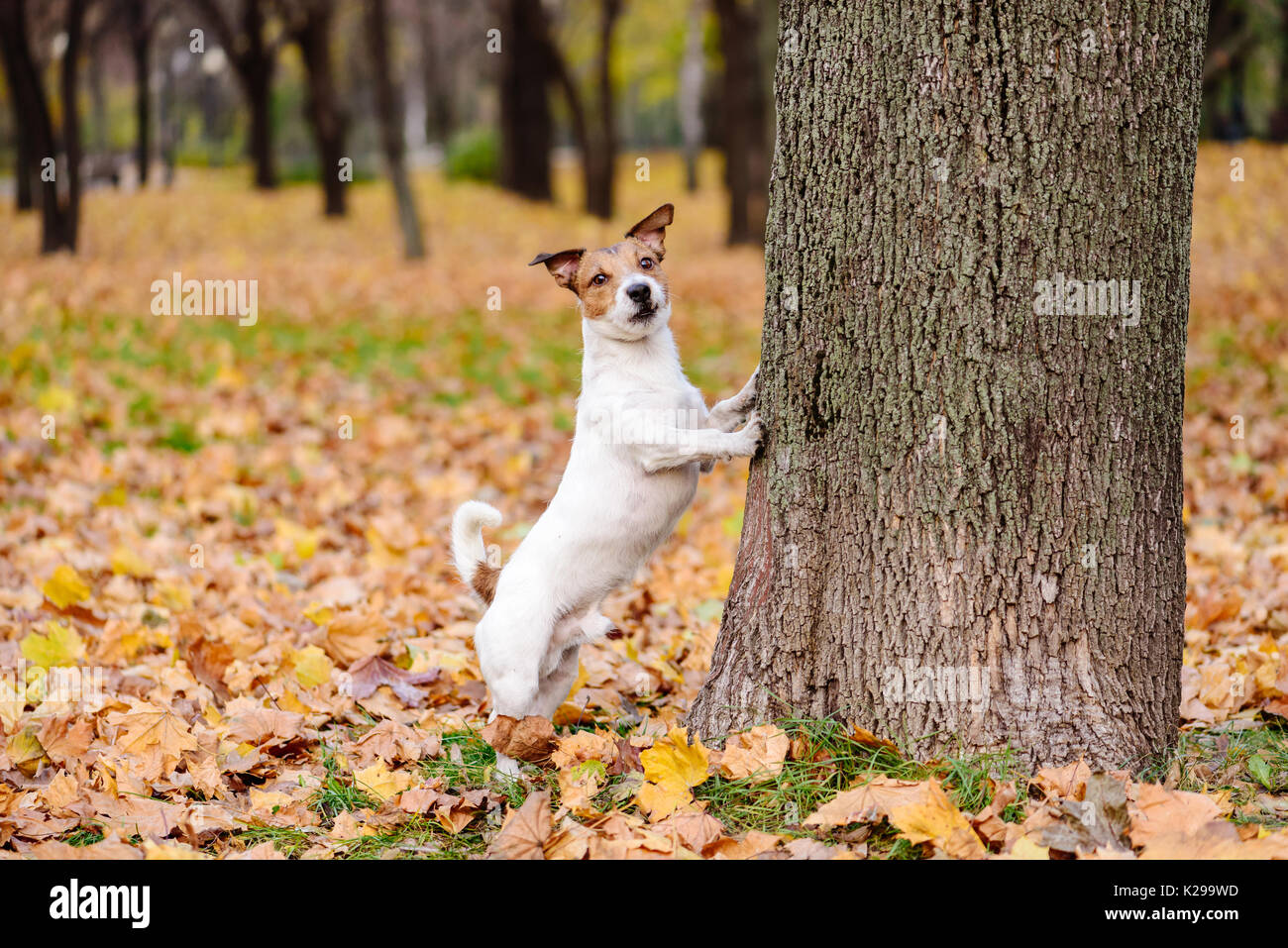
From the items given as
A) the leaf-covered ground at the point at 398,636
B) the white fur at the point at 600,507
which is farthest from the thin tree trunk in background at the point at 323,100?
the white fur at the point at 600,507

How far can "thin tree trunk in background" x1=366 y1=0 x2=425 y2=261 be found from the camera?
18.2 metres

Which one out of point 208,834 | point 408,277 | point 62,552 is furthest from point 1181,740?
point 408,277

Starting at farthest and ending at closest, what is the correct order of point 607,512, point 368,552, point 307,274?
point 307,274 < point 368,552 < point 607,512

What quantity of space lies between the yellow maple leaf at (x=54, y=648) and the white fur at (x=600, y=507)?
1.71m

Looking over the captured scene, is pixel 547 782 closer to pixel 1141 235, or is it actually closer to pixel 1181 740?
pixel 1181 740

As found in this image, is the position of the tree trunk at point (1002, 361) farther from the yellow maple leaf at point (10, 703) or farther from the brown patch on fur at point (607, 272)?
the yellow maple leaf at point (10, 703)

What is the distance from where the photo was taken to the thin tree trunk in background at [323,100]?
24.4 m

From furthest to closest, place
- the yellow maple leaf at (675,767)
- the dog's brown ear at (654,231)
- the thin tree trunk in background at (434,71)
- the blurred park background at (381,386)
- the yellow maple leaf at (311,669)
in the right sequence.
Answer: the thin tree trunk in background at (434,71) < the blurred park background at (381,386) < the yellow maple leaf at (311,669) < the dog's brown ear at (654,231) < the yellow maple leaf at (675,767)

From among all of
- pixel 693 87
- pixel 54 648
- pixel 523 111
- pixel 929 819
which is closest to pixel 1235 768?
pixel 929 819

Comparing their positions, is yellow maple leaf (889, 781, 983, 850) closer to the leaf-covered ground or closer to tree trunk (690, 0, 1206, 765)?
the leaf-covered ground

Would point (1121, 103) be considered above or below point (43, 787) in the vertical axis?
above

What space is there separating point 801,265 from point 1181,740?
67.5 inches

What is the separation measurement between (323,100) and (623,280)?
2325cm

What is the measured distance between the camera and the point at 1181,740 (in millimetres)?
3217
